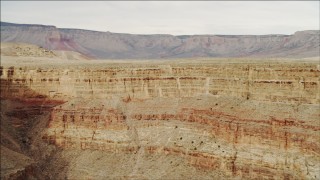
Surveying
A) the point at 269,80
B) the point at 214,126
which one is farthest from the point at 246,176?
the point at 269,80

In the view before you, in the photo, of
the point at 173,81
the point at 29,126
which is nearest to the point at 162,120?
the point at 173,81

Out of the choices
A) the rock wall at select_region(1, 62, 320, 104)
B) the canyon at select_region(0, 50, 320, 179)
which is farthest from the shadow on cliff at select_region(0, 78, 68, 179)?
the rock wall at select_region(1, 62, 320, 104)

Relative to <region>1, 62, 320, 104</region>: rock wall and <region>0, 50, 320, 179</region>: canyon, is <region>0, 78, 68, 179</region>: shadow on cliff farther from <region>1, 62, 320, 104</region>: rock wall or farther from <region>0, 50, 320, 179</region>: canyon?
<region>1, 62, 320, 104</region>: rock wall

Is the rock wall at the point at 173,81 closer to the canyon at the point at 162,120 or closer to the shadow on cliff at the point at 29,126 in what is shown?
the canyon at the point at 162,120

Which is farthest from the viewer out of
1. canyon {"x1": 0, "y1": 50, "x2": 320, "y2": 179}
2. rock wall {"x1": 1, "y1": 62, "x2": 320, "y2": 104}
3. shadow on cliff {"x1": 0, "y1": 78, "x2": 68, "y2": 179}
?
shadow on cliff {"x1": 0, "y1": 78, "x2": 68, "y2": 179}

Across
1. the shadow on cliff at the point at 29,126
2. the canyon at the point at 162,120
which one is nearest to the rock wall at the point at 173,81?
the canyon at the point at 162,120

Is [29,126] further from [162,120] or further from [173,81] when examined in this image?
[173,81]
